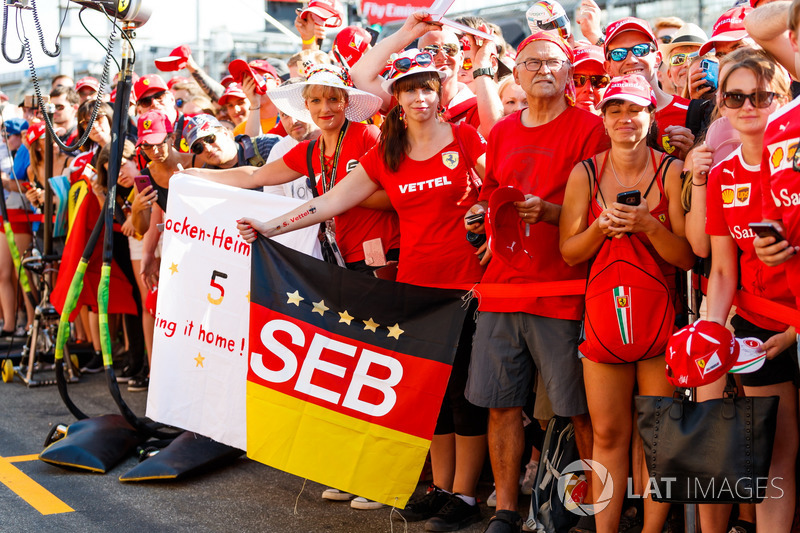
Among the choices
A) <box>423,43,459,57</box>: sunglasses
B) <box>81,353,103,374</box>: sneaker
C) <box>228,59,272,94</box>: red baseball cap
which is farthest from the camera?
<box>81,353,103,374</box>: sneaker

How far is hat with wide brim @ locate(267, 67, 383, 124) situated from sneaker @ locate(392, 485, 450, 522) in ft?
7.05

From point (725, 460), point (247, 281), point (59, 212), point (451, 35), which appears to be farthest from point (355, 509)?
point (59, 212)

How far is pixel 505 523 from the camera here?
4.13m

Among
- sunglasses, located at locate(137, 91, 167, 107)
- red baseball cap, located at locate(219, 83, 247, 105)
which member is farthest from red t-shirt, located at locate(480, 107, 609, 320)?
red baseball cap, located at locate(219, 83, 247, 105)

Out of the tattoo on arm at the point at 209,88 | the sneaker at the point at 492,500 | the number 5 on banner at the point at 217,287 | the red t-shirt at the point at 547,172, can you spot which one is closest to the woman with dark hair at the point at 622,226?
the red t-shirt at the point at 547,172

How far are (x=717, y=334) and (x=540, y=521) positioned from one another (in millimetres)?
1496

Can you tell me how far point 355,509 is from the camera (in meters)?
4.79

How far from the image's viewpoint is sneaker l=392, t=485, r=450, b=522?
460 centimetres

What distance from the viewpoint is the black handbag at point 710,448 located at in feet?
10.4

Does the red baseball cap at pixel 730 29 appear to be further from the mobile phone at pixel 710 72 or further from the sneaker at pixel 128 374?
the sneaker at pixel 128 374

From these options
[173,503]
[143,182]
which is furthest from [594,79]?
[173,503]

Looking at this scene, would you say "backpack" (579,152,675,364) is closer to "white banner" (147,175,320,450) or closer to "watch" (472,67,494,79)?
"watch" (472,67,494,79)

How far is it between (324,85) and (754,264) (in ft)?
8.51

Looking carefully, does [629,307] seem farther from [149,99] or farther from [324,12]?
[149,99]
